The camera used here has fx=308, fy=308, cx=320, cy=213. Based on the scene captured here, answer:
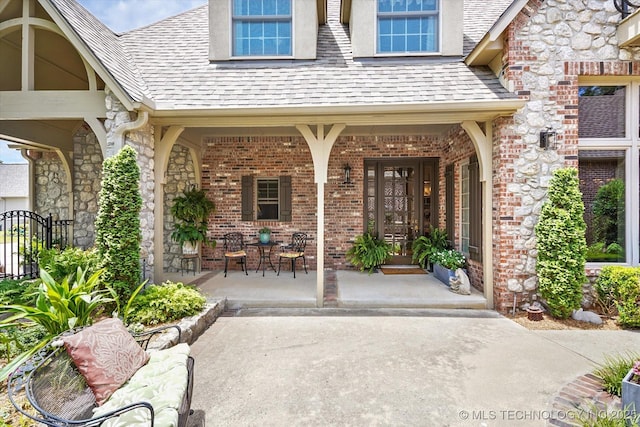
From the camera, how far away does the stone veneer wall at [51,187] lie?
6762 millimetres

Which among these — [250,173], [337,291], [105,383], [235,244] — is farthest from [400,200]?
[105,383]

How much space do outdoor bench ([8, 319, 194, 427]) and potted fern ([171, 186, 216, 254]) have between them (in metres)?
4.08

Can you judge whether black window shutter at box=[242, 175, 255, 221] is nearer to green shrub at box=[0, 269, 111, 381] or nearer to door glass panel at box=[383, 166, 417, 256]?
door glass panel at box=[383, 166, 417, 256]

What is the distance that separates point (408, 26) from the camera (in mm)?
5891

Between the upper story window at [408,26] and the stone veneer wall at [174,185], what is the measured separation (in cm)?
480

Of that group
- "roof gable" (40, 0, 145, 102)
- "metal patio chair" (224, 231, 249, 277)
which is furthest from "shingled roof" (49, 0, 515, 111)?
"metal patio chair" (224, 231, 249, 277)

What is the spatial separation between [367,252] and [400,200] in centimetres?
158

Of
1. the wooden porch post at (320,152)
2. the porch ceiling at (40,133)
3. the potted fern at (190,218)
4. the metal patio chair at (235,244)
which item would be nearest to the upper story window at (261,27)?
the wooden porch post at (320,152)

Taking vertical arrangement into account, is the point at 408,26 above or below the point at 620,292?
above

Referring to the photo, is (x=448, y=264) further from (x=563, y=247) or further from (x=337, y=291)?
(x=337, y=291)

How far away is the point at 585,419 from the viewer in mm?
2328

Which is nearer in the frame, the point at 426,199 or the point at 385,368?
the point at 385,368

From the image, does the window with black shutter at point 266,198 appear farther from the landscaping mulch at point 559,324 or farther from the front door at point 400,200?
the landscaping mulch at point 559,324

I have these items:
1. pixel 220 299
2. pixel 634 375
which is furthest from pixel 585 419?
pixel 220 299
